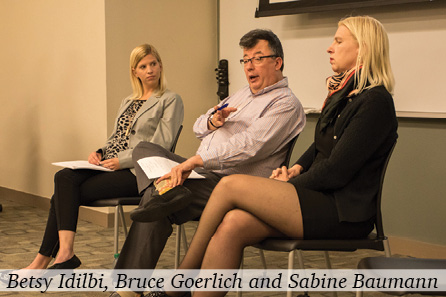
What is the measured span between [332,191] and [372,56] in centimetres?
52

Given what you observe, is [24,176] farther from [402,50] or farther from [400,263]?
[400,263]

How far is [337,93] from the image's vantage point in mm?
2461

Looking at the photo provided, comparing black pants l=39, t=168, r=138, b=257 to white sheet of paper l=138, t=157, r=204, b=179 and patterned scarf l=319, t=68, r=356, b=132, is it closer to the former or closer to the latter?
white sheet of paper l=138, t=157, r=204, b=179

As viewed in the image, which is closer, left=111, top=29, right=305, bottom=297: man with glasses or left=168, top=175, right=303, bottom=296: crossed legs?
left=168, top=175, right=303, bottom=296: crossed legs

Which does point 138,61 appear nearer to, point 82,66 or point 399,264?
point 82,66

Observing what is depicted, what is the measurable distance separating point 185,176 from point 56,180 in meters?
0.94

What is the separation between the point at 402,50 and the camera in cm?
393

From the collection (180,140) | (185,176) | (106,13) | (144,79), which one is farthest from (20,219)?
(185,176)

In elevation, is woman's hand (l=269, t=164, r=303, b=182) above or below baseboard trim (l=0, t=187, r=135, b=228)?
above

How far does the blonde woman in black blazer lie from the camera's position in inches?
126

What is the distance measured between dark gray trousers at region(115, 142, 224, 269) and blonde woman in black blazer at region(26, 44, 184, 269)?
1.41 feet

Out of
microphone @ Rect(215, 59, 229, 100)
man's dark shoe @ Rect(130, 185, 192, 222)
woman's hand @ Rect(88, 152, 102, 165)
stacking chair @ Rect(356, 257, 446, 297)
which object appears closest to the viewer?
stacking chair @ Rect(356, 257, 446, 297)

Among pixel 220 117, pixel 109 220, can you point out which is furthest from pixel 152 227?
pixel 109 220

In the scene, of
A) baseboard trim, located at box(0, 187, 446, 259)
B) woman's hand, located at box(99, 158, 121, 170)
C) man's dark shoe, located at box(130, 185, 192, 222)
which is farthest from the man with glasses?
baseboard trim, located at box(0, 187, 446, 259)
